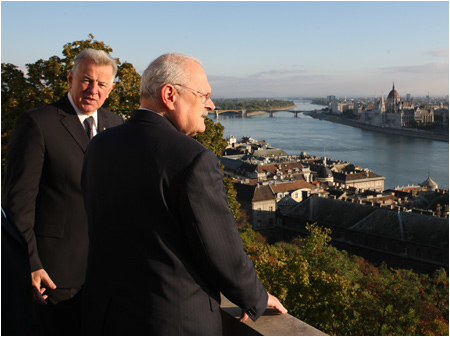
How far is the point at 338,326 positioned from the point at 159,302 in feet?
18.4

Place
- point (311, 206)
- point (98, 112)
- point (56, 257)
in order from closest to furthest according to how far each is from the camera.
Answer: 1. point (56, 257)
2. point (98, 112)
3. point (311, 206)

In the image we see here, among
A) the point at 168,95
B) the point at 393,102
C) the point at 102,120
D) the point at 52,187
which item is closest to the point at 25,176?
the point at 52,187

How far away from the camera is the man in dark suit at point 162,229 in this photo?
0.94 m

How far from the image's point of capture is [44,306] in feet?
4.59

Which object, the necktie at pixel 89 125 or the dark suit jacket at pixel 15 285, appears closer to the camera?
the dark suit jacket at pixel 15 285

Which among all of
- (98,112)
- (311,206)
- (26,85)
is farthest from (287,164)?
(98,112)

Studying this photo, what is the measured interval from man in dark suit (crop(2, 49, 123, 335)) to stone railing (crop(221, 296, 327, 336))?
1.30 feet

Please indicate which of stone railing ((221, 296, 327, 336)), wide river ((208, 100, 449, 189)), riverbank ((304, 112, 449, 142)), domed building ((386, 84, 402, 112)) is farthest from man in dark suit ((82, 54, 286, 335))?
domed building ((386, 84, 402, 112))

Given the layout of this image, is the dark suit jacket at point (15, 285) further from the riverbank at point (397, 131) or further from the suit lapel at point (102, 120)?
the riverbank at point (397, 131)

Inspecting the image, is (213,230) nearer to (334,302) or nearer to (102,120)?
(102,120)

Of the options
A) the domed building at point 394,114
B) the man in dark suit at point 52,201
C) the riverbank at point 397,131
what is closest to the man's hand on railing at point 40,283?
the man in dark suit at point 52,201

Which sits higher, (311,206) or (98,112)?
(98,112)

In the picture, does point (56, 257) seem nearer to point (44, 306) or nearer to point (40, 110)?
point (44, 306)

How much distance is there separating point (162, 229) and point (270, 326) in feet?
1.39
